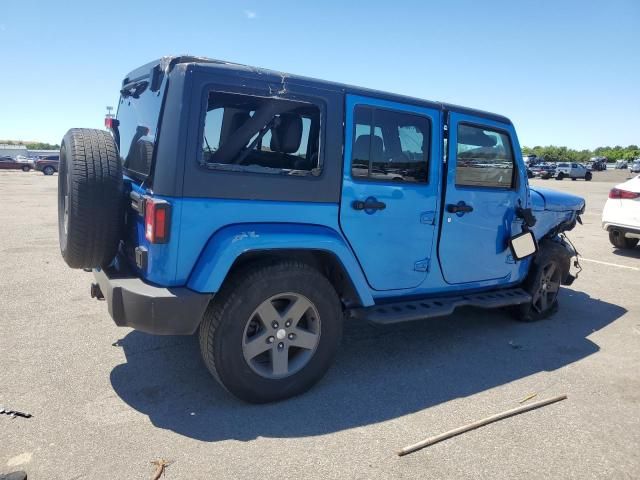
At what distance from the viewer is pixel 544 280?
4906 mm

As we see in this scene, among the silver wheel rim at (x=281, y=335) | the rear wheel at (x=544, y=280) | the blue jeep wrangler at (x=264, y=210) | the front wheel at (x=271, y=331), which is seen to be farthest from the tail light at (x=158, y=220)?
the rear wheel at (x=544, y=280)

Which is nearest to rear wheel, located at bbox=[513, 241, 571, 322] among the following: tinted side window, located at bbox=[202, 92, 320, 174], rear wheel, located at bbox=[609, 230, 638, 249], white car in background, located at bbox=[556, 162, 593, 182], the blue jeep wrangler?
the blue jeep wrangler

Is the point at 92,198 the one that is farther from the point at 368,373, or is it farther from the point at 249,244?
the point at 368,373

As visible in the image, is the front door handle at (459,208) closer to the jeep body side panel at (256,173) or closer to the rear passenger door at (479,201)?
the rear passenger door at (479,201)

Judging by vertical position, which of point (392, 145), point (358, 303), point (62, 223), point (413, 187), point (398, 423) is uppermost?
point (392, 145)

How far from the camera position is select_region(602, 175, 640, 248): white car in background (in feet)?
25.9

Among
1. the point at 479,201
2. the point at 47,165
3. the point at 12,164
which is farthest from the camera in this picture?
the point at 12,164

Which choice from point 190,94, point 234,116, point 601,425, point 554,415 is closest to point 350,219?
point 234,116

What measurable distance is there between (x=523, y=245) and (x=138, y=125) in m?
3.56

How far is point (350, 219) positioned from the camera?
10.6 feet

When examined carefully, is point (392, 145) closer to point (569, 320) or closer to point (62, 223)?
point (62, 223)

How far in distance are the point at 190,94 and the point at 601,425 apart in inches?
129

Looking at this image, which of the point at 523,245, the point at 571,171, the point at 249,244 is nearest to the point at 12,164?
the point at 249,244

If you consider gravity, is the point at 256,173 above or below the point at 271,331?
above
